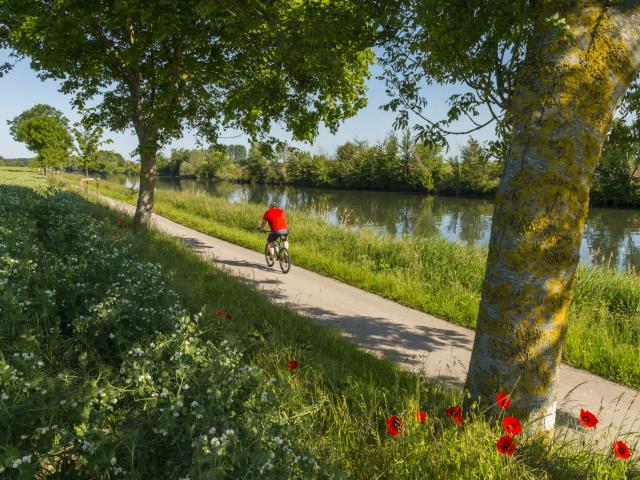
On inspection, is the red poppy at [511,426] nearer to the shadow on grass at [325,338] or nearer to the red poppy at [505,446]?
the red poppy at [505,446]

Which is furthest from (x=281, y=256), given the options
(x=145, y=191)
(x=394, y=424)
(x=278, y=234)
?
(x=394, y=424)

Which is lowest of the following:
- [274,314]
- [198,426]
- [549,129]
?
[274,314]

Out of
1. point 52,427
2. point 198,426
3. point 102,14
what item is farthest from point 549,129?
point 102,14

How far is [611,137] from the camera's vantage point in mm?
5293

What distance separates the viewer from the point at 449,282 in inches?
363

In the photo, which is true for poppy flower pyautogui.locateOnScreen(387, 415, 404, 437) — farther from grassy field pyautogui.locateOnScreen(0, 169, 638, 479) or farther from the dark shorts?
the dark shorts

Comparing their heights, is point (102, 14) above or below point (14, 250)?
above

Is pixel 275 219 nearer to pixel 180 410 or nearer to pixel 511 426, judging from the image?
pixel 180 410

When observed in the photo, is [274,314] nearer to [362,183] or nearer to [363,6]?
[363,6]

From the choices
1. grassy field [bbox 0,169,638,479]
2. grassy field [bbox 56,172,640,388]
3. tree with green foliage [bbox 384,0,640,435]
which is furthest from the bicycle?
tree with green foliage [bbox 384,0,640,435]

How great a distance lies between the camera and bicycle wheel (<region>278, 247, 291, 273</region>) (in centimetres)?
1099

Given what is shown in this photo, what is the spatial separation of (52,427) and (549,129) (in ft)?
11.5

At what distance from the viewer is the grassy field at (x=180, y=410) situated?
6.48 feet

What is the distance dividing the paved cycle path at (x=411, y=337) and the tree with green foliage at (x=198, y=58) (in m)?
3.76
